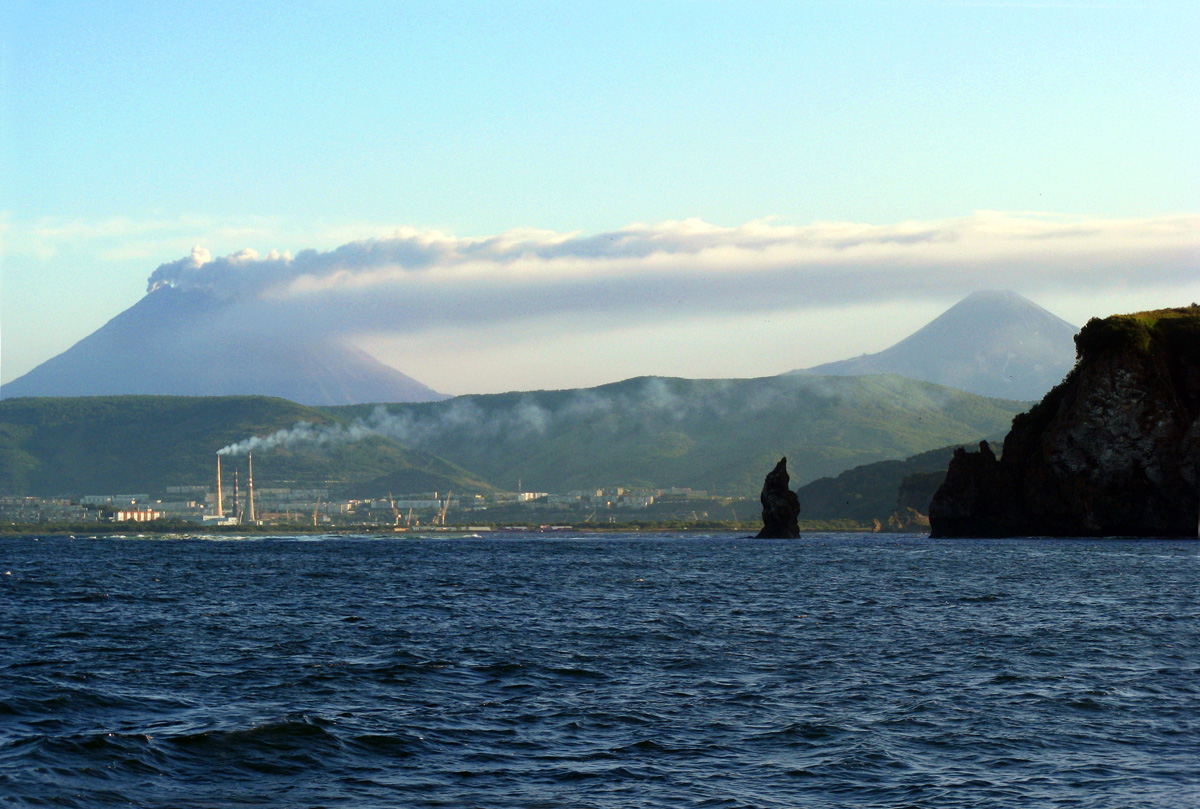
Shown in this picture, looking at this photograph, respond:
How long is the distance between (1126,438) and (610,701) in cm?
14837

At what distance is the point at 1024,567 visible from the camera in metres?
110

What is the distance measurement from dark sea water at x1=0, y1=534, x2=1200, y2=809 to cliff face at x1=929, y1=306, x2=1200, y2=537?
91792 millimetres

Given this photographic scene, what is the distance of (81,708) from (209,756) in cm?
934

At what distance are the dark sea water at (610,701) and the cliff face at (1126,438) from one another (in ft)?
301

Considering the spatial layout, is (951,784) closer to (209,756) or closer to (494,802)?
(494,802)

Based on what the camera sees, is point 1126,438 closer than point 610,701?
No

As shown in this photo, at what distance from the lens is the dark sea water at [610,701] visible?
93.6 ft

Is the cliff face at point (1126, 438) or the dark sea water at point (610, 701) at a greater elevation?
the cliff face at point (1126, 438)

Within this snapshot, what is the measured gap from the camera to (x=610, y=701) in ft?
130

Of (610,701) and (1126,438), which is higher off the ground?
(1126,438)

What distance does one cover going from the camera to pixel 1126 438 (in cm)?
16838

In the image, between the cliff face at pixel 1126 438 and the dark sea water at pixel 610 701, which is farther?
the cliff face at pixel 1126 438

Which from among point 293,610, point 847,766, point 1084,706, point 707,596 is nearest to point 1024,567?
point 707,596

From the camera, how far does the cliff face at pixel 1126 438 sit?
546ft
